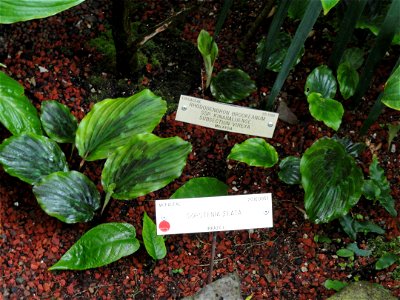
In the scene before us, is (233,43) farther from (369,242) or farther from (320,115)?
(369,242)

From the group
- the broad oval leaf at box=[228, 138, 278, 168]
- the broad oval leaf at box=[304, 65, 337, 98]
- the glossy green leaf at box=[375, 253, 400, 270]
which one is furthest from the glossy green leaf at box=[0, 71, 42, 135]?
the glossy green leaf at box=[375, 253, 400, 270]

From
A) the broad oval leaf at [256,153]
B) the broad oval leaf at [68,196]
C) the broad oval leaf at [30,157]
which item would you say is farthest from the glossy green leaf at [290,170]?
the broad oval leaf at [30,157]

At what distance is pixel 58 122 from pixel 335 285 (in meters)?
1.03

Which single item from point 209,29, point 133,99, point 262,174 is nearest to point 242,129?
point 262,174

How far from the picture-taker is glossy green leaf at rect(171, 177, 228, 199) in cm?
179

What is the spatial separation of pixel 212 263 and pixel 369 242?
0.57 meters

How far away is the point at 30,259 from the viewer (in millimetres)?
1732

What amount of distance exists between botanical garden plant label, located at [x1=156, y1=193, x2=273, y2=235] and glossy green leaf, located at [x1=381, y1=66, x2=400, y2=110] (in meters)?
0.45

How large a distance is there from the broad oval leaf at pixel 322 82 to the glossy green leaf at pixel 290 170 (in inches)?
10.3

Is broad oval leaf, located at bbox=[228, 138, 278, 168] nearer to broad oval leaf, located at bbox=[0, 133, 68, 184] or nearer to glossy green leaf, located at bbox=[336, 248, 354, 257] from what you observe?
glossy green leaf, located at bbox=[336, 248, 354, 257]

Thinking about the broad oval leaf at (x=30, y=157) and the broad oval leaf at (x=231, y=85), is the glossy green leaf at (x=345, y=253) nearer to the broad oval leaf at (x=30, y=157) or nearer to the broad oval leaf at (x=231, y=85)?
the broad oval leaf at (x=231, y=85)

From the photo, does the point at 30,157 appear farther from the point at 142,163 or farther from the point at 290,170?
the point at 290,170

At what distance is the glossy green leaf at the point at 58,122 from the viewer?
1811 mm

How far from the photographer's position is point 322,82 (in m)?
2.03
